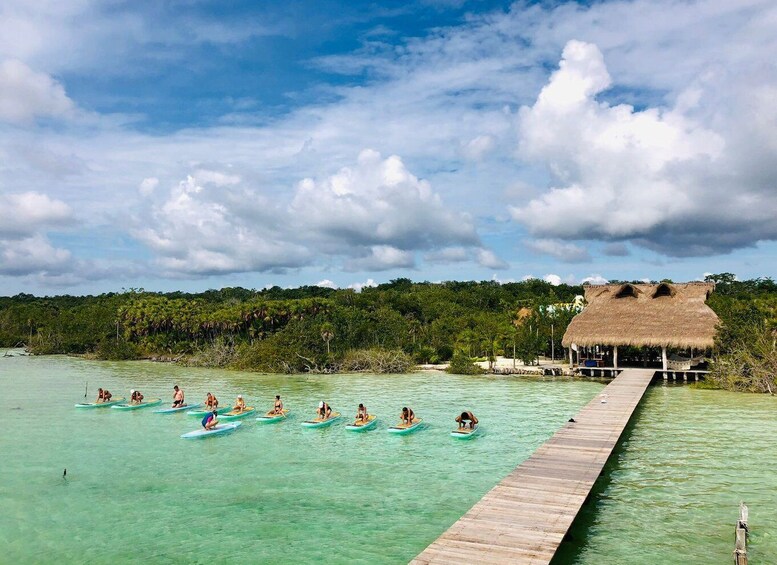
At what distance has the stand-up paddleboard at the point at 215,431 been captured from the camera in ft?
61.3

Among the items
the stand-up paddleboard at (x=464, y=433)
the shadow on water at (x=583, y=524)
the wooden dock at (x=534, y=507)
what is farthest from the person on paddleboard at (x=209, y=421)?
the shadow on water at (x=583, y=524)

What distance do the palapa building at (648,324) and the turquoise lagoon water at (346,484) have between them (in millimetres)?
4432

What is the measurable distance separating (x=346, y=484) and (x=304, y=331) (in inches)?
948

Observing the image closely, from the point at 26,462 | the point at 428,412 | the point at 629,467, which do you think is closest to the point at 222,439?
the point at 26,462

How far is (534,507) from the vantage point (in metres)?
A: 10.1

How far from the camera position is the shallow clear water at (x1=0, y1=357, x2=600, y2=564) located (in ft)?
34.7

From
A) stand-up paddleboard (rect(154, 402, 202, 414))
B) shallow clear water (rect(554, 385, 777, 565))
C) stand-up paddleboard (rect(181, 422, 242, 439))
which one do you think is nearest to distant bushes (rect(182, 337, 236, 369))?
stand-up paddleboard (rect(154, 402, 202, 414))

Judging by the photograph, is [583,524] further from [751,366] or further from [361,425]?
[751,366]

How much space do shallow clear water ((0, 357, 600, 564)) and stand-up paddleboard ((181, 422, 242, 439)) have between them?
0.32 m

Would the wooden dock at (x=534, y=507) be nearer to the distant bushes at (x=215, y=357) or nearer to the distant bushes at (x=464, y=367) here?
the distant bushes at (x=464, y=367)

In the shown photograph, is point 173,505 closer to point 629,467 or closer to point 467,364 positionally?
point 629,467

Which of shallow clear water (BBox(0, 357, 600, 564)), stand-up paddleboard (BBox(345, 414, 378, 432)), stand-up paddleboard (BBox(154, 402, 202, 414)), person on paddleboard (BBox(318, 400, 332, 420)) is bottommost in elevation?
shallow clear water (BBox(0, 357, 600, 564))

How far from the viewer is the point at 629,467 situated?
575 inches

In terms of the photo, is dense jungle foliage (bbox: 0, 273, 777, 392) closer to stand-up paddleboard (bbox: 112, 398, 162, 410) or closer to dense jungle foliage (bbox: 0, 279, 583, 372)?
dense jungle foliage (bbox: 0, 279, 583, 372)
